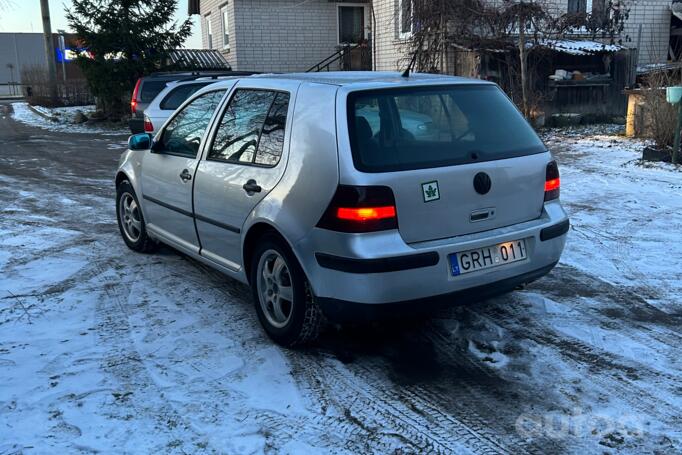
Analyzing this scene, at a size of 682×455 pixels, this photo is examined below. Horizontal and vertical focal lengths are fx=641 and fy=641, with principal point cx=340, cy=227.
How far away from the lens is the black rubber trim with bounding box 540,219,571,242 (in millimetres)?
3941

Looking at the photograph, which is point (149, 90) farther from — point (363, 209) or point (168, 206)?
point (363, 209)

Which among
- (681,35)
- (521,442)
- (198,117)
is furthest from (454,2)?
(521,442)

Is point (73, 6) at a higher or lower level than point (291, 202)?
higher

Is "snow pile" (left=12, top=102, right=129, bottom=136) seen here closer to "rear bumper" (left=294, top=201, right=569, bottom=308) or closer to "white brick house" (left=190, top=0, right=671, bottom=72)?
"white brick house" (left=190, top=0, right=671, bottom=72)

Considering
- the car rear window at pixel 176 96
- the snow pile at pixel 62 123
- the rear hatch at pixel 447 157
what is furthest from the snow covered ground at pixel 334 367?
the snow pile at pixel 62 123

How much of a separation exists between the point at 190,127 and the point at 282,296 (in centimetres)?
181

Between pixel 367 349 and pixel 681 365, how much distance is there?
5.96 ft

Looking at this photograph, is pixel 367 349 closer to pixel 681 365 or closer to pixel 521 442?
pixel 521 442

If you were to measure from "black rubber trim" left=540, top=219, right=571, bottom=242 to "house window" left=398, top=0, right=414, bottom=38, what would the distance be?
45.1 feet

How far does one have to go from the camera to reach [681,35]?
18328mm

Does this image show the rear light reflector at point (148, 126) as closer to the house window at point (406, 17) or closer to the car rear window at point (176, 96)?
the car rear window at point (176, 96)

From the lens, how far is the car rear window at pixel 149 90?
14247 mm

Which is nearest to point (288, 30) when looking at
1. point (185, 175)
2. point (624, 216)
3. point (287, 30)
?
point (287, 30)

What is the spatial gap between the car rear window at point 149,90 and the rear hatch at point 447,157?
1152cm
